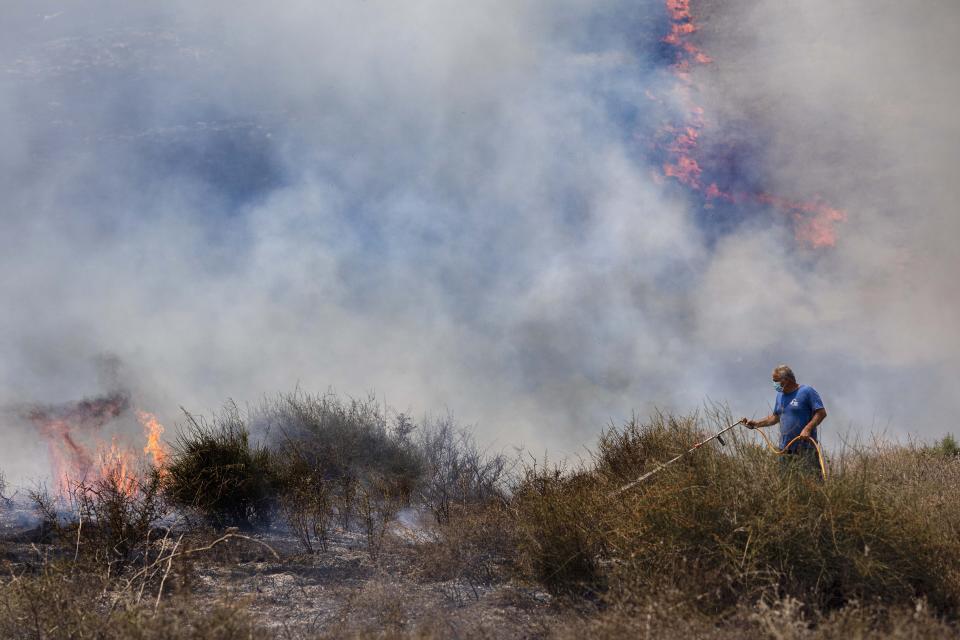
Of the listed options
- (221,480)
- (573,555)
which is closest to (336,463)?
(221,480)

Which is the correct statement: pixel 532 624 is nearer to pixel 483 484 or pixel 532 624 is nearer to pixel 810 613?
pixel 810 613

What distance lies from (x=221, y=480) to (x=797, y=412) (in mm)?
7570

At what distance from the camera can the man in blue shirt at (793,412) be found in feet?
22.8

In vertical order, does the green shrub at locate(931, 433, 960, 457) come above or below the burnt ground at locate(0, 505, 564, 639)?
above

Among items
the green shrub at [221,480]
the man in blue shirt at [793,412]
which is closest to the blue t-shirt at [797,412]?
the man in blue shirt at [793,412]

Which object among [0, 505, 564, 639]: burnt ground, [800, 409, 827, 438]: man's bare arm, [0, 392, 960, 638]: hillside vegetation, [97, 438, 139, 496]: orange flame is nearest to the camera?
[0, 392, 960, 638]: hillside vegetation

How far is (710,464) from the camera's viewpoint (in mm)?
5559

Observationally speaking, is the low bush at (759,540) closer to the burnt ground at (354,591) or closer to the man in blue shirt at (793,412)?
the burnt ground at (354,591)

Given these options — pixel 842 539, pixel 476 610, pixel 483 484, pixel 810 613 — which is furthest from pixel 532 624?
pixel 483 484

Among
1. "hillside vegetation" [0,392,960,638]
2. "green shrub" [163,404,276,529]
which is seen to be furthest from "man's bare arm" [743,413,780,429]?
"green shrub" [163,404,276,529]

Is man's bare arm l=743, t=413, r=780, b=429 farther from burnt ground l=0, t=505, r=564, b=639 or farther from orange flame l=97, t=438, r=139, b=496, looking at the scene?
orange flame l=97, t=438, r=139, b=496

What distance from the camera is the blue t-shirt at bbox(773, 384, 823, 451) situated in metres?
7.11

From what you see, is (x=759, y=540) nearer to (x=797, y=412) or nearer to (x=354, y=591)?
(x=797, y=412)

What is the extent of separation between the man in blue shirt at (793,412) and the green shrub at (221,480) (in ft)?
22.4
